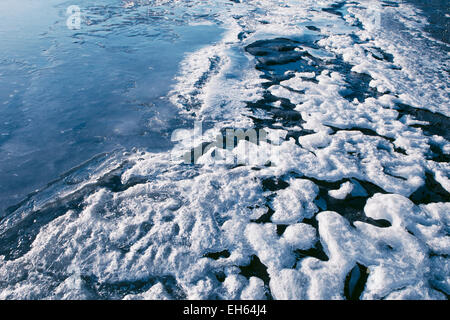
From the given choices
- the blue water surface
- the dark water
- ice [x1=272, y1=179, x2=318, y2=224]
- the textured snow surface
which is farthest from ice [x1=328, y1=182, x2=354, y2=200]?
the dark water

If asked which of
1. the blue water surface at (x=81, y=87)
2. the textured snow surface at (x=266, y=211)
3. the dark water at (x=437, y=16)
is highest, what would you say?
the dark water at (x=437, y=16)

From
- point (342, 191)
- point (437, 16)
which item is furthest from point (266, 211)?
point (437, 16)

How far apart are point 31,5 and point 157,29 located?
578 cm

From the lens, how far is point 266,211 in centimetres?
283

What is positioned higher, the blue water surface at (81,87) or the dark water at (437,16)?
the dark water at (437,16)

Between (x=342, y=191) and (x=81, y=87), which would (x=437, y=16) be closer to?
(x=342, y=191)

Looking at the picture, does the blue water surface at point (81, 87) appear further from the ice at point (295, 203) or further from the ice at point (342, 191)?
the ice at point (342, 191)

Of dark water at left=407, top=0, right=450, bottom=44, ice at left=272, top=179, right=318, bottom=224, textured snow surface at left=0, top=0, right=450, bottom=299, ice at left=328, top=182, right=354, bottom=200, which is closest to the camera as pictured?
textured snow surface at left=0, top=0, right=450, bottom=299

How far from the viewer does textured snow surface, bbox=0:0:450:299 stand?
2232 mm

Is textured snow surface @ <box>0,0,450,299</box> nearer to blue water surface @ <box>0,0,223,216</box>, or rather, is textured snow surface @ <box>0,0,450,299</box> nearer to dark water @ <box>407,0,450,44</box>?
blue water surface @ <box>0,0,223,216</box>

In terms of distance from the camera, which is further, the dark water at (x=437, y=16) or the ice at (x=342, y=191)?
the dark water at (x=437, y=16)

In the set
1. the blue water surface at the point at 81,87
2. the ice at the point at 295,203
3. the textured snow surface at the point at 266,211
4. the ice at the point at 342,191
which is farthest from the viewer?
the blue water surface at the point at 81,87

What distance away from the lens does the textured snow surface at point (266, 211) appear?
223 cm

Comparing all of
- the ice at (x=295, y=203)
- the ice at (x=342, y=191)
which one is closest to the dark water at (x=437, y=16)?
the ice at (x=342, y=191)
